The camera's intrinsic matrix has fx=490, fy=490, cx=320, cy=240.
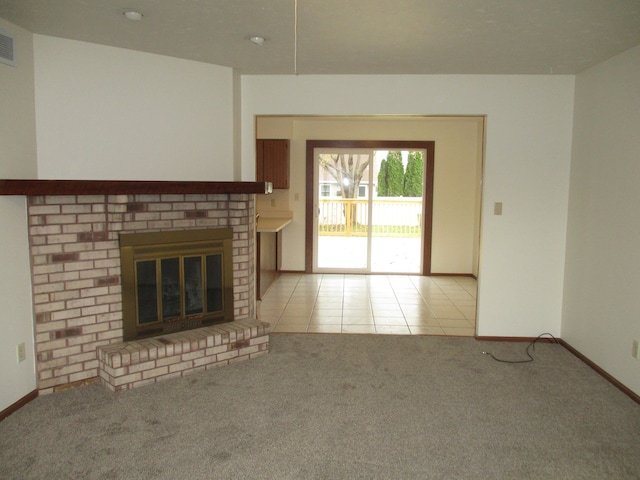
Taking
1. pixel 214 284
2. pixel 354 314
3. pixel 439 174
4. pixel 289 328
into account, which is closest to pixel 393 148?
pixel 439 174

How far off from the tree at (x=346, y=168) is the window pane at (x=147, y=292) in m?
4.39

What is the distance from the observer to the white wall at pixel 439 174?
725 cm

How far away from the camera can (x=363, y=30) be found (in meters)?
2.94

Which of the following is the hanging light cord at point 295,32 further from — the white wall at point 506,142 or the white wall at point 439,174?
the white wall at point 439,174

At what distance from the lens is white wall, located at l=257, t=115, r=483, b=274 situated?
23.8 feet

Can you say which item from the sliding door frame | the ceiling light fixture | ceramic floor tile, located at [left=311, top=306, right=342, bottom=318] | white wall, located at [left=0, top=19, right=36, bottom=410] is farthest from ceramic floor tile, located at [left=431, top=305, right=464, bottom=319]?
the ceiling light fixture

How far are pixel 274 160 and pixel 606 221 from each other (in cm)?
454

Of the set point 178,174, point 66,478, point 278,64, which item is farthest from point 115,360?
point 278,64

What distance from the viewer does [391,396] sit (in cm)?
312

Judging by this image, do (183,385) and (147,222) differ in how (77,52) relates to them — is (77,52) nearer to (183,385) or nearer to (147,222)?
(147,222)

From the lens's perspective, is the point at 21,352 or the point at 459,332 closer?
the point at 21,352

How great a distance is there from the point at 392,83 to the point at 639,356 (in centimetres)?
271

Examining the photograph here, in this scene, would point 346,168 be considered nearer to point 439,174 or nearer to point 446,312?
point 439,174

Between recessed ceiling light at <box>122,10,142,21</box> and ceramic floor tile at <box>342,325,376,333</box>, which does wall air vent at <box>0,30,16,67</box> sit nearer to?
recessed ceiling light at <box>122,10,142,21</box>
